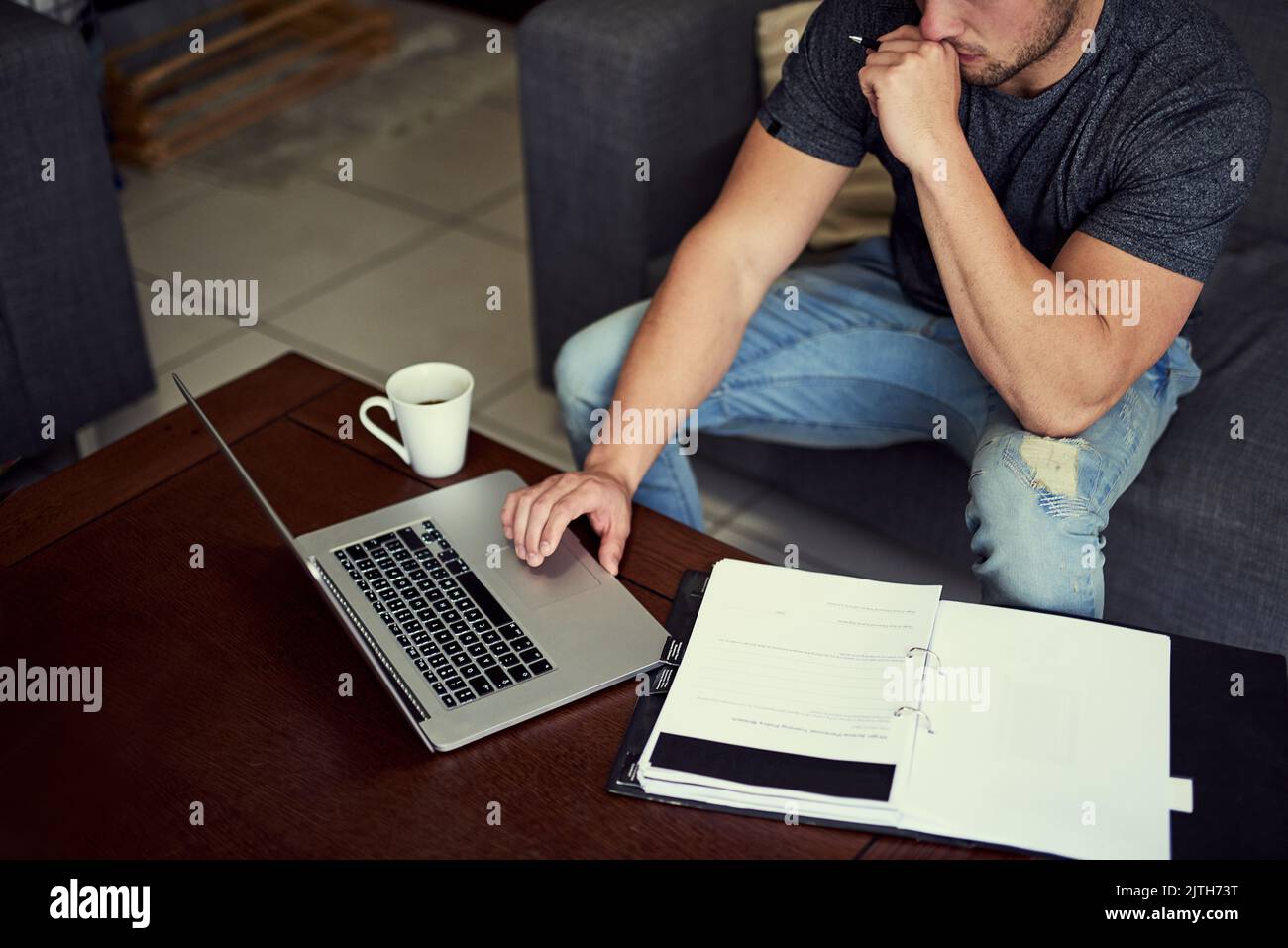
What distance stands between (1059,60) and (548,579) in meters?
0.72

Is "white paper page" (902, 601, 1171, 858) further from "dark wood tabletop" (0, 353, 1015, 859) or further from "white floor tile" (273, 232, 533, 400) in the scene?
"white floor tile" (273, 232, 533, 400)

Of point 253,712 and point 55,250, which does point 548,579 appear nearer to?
point 253,712

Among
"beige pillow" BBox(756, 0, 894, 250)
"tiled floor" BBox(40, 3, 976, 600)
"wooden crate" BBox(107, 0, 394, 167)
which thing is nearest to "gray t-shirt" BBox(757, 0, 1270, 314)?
"beige pillow" BBox(756, 0, 894, 250)

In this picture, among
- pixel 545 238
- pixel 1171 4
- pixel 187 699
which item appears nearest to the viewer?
pixel 187 699

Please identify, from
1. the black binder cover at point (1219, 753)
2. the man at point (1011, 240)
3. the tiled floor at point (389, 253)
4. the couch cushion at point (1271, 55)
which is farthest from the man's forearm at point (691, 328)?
the couch cushion at point (1271, 55)

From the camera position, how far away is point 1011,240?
3.99 feet

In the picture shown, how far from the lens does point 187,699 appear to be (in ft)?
3.33

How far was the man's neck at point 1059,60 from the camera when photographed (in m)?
1.27

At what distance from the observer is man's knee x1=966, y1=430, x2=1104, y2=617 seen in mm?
1176

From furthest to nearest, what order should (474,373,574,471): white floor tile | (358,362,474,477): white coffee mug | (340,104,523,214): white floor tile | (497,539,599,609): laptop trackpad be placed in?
1. (340,104,523,214): white floor tile
2. (474,373,574,471): white floor tile
3. (358,362,474,477): white coffee mug
4. (497,539,599,609): laptop trackpad

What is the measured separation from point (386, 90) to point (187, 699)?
8.49ft

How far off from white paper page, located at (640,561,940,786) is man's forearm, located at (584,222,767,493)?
0.31m
